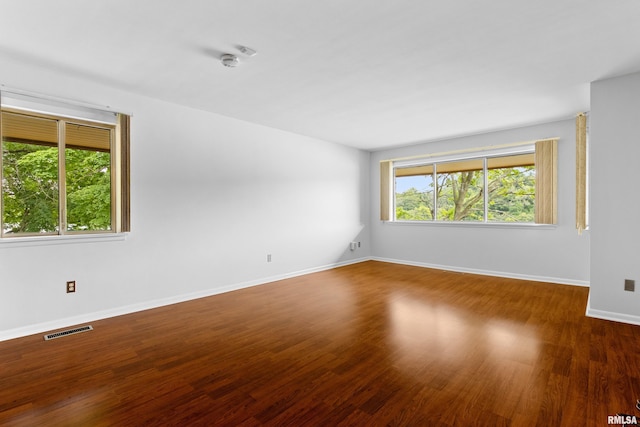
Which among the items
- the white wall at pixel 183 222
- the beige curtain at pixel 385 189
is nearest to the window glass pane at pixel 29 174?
the white wall at pixel 183 222

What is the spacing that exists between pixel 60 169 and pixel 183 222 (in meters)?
Answer: 1.34

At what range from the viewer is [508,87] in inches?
136

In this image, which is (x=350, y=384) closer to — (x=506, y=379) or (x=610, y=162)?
(x=506, y=379)

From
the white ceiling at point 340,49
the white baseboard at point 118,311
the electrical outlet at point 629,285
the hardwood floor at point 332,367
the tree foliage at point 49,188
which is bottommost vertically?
the hardwood floor at point 332,367

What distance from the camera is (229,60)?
9.02 ft

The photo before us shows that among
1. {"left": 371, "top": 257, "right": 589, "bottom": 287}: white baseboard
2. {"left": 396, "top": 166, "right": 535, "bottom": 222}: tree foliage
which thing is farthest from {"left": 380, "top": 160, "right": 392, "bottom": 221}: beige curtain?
{"left": 371, "top": 257, "right": 589, "bottom": 287}: white baseboard

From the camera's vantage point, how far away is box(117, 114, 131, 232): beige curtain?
3492 mm

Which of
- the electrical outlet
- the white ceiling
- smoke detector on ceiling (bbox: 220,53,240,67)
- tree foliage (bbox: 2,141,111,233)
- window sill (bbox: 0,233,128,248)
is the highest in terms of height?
the white ceiling

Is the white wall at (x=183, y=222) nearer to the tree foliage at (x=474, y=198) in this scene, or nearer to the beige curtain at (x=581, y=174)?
the tree foliage at (x=474, y=198)

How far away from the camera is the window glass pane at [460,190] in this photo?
578 centimetres

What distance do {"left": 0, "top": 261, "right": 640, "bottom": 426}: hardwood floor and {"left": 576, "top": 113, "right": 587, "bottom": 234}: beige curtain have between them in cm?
107

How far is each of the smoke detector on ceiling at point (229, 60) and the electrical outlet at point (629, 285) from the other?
4.37m

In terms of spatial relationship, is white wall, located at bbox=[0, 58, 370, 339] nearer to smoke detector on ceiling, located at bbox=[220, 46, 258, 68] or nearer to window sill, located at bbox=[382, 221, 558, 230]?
smoke detector on ceiling, located at bbox=[220, 46, 258, 68]

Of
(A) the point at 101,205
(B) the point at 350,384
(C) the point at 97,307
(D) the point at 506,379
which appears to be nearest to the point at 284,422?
(B) the point at 350,384
